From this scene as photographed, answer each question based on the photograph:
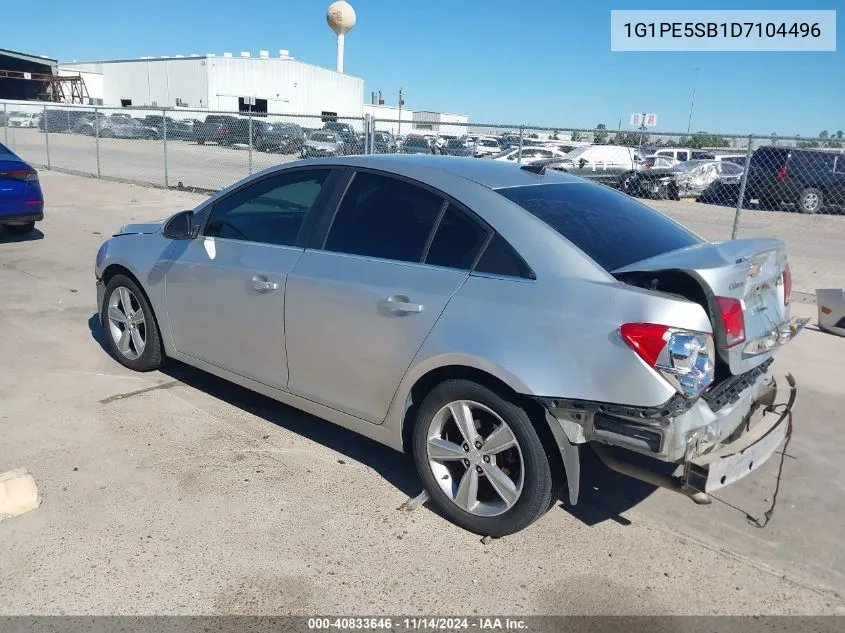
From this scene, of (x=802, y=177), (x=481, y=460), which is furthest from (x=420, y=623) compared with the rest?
(x=802, y=177)

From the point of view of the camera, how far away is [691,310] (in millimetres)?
2727

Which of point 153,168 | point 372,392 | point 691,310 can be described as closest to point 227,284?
point 372,392

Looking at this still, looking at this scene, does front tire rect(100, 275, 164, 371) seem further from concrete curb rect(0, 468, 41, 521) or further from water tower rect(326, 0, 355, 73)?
water tower rect(326, 0, 355, 73)

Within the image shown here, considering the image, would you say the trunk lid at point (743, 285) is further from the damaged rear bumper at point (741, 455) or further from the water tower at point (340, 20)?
the water tower at point (340, 20)

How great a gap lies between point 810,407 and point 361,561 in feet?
11.8

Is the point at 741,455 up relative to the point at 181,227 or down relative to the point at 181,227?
down

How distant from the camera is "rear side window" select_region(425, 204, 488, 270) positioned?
3.21 m

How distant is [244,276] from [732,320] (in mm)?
2547

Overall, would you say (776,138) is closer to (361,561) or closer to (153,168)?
(361,561)

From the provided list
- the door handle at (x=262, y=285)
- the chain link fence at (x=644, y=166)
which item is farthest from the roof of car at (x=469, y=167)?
the chain link fence at (x=644, y=166)

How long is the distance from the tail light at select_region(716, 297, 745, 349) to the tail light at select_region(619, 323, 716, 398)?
0.18 meters

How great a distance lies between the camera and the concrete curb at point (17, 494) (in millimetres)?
3215

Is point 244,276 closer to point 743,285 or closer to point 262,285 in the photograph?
point 262,285

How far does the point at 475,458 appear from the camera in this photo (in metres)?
3.16
